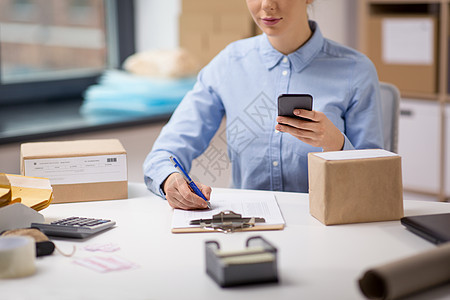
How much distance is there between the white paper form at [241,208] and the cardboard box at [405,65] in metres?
1.70

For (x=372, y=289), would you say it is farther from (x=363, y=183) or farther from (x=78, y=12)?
(x=78, y=12)

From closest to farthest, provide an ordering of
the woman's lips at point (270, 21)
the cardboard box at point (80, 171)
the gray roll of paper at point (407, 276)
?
the gray roll of paper at point (407, 276), the cardboard box at point (80, 171), the woman's lips at point (270, 21)

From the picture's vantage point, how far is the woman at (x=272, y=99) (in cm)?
149

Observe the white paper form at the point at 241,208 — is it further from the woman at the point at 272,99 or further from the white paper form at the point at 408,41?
the white paper form at the point at 408,41

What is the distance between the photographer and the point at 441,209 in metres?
1.20

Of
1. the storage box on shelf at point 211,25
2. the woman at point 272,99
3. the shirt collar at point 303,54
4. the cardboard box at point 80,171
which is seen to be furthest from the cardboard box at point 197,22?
the cardboard box at point 80,171

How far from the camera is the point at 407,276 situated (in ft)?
2.65

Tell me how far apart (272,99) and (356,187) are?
1.69 ft

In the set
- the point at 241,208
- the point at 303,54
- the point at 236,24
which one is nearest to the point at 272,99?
the point at 303,54

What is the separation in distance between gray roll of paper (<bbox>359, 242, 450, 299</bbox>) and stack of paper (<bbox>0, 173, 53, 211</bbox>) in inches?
26.4

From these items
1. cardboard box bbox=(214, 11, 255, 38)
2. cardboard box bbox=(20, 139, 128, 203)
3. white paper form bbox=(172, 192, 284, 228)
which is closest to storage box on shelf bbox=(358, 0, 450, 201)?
cardboard box bbox=(214, 11, 255, 38)

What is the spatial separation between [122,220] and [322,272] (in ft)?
1.47

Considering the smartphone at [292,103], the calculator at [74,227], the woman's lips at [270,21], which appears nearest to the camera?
the calculator at [74,227]

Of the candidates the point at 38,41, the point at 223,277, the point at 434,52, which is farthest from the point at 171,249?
the point at 434,52
